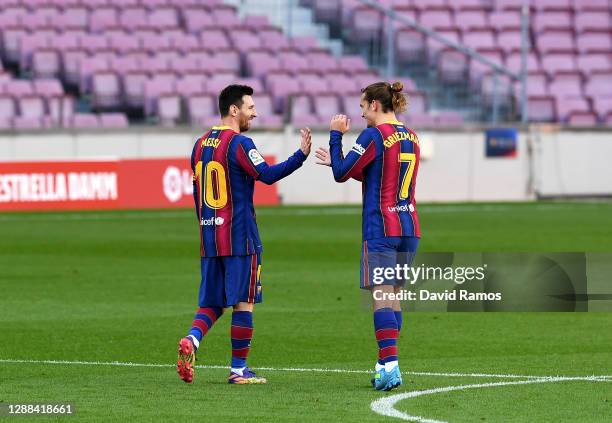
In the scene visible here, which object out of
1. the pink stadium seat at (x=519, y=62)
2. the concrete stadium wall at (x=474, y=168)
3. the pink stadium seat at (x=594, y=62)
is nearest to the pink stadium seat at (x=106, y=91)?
the concrete stadium wall at (x=474, y=168)

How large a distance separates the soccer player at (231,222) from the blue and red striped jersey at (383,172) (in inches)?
15.8

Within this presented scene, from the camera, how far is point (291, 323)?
13.8m

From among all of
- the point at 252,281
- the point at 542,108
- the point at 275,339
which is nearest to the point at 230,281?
the point at 252,281

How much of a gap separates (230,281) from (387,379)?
1.23m

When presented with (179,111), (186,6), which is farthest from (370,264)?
(186,6)

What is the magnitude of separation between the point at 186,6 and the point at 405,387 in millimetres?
29248

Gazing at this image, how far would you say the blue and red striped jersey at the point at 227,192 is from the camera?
32.3ft

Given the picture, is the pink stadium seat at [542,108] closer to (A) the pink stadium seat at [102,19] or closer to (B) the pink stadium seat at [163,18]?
(B) the pink stadium seat at [163,18]

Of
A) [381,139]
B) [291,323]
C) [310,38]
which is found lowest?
[291,323]

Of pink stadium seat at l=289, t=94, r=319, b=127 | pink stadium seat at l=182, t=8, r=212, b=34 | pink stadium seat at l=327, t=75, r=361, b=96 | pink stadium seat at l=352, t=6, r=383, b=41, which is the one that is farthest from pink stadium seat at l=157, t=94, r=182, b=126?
pink stadium seat at l=352, t=6, r=383, b=41

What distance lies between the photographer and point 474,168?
35.3 metres

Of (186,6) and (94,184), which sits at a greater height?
(186,6)

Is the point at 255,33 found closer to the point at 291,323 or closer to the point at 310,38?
the point at 310,38

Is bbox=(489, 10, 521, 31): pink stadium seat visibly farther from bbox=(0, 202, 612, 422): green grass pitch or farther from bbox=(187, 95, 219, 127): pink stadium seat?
bbox=(0, 202, 612, 422): green grass pitch
